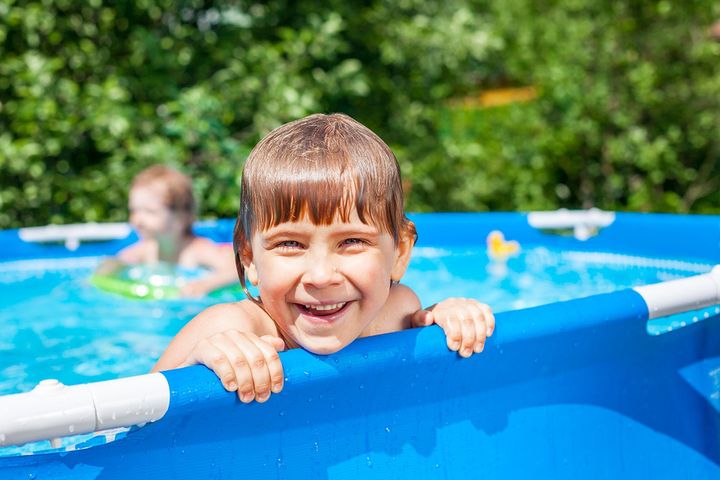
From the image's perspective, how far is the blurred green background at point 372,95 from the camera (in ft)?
18.2

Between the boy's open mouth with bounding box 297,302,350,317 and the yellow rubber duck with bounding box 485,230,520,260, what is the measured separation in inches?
129

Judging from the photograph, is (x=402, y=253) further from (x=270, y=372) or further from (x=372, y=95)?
(x=372, y=95)

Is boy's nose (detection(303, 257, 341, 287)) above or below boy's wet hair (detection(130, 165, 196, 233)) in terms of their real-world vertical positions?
below

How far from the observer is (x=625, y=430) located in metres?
2.10

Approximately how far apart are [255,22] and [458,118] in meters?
4.36

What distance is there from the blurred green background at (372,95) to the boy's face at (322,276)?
12.8 ft

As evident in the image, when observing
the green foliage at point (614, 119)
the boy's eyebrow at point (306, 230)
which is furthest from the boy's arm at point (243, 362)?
the green foliage at point (614, 119)

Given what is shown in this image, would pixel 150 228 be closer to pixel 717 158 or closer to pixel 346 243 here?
pixel 346 243

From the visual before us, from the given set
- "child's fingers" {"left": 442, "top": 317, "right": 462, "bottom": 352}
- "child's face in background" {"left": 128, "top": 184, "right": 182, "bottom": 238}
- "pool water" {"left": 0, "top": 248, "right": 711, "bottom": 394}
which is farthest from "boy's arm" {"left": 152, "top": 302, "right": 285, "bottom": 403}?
"child's face in background" {"left": 128, "top": 184, "right": 182, "bottom": 238}

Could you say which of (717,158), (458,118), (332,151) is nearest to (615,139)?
(717,158)

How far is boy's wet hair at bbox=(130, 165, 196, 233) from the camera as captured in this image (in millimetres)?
4461

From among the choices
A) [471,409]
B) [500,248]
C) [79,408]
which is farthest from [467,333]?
[500,248]

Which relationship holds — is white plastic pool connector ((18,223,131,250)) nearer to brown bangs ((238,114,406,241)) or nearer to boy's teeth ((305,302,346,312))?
brown bangs ((238,114,406,241))

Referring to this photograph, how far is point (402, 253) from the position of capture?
1.87 meters
